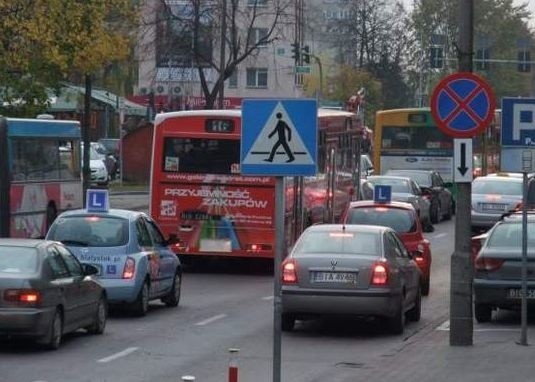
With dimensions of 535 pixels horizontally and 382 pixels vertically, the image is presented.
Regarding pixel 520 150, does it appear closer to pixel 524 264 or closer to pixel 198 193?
pixel 524 264

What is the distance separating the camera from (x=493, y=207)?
1502 inches

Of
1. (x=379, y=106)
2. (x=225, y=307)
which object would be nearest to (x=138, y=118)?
(x=379, y=106)

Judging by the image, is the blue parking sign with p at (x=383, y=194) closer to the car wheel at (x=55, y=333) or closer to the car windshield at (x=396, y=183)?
the car wheel at (x=55, y=333)

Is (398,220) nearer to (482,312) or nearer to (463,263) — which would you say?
(482,312)

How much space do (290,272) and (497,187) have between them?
21166mm

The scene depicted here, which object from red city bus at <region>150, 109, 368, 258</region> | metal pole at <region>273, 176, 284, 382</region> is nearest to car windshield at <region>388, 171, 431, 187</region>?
red city bus at <region>150, 109, 368, 258</region>

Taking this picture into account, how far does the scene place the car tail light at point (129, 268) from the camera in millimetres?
20609

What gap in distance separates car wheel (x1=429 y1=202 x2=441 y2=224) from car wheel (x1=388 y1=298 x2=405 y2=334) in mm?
24893

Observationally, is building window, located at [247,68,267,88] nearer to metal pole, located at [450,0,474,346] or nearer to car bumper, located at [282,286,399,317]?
car bumper, located at [282,286,399,317]

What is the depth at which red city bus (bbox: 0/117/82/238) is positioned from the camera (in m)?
30.3

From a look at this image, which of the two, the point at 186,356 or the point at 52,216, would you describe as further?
the point at 52,216

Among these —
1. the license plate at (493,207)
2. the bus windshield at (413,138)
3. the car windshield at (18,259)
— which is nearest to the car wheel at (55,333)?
the car windshield at (18,259)

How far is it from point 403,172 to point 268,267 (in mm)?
16493

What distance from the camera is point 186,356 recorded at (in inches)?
679
